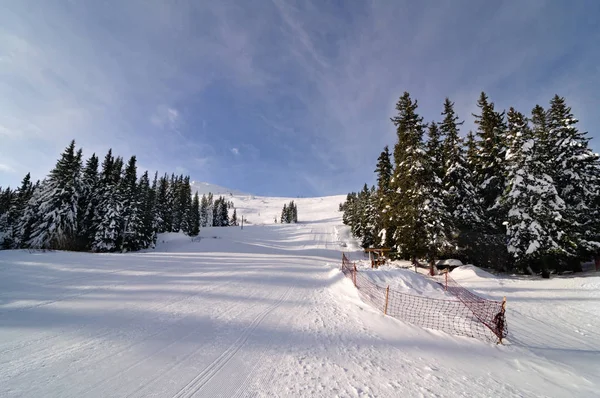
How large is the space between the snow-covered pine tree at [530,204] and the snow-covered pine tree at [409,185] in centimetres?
573

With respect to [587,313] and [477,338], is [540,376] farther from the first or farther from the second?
[587,313]

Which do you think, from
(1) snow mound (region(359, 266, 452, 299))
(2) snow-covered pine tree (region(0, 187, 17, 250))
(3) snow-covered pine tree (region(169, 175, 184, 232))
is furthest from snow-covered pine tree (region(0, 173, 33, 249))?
(1) snow mound (region(359, 266, 452, 299))

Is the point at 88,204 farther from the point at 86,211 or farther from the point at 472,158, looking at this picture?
the point at 472,158

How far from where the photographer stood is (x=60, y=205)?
90.3 ft

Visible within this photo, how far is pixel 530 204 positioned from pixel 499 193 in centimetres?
389

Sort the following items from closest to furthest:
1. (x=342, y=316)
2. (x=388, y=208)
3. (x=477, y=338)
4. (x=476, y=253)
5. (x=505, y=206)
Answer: (x=477, y=338) → (x=342, y=316) → (x=505, y=206) → (x=476, y=253) → (x=388, y=208)

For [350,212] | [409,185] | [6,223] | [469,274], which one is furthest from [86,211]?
[350,212]

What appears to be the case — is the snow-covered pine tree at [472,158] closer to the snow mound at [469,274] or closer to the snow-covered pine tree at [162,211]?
the snow mound at [469,274]

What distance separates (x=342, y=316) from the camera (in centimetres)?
762

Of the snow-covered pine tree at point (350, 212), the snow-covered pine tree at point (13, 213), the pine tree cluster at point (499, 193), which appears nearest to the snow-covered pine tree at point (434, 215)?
the pine tree cluster at point (499, 193)

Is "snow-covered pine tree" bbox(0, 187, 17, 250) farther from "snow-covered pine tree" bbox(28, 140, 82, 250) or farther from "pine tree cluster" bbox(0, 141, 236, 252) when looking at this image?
"snow-covered pine tree" bbox(28, 140, 82, 250)

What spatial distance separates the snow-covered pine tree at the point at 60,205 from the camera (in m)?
25.8

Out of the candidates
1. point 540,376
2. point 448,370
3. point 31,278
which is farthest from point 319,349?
point 31,278

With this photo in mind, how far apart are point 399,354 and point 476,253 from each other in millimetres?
18660
